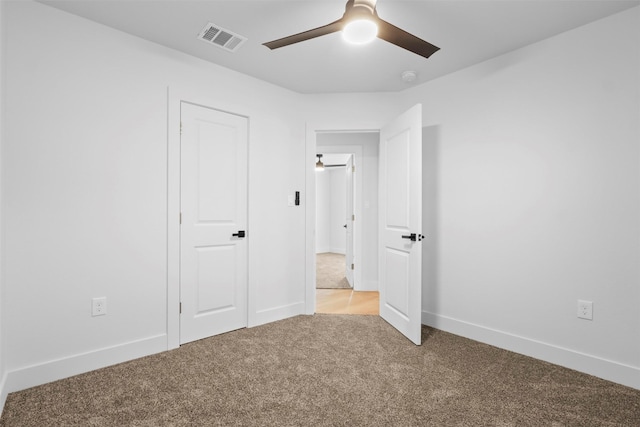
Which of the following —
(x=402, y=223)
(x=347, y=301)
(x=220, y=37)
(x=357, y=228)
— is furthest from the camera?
(x=357, y=228)

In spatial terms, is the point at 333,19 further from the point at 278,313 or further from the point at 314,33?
the point at 278,313

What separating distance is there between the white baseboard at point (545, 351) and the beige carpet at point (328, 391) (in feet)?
0.25

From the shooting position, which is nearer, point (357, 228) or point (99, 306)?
point (99, 306)

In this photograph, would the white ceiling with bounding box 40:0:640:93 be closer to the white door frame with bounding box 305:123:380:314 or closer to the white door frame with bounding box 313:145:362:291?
the white door frame with bounding box 305:123:380:314

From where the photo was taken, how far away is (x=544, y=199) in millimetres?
2486

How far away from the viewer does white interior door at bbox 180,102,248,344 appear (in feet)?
8.93

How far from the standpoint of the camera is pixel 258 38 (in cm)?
245

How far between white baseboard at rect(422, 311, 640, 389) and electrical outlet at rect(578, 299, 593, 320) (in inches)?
10.6

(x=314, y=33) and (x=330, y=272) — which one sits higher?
(x=314, y=33)

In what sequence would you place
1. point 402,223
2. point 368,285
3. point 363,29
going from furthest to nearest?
point 368,285, point 402,223, point 363,29

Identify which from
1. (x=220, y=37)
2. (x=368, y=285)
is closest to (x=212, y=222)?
(x=220, y=37)

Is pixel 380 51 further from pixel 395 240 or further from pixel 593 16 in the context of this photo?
pixel 395 240

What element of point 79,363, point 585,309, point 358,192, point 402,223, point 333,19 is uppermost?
point 333,19

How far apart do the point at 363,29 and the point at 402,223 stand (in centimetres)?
177
